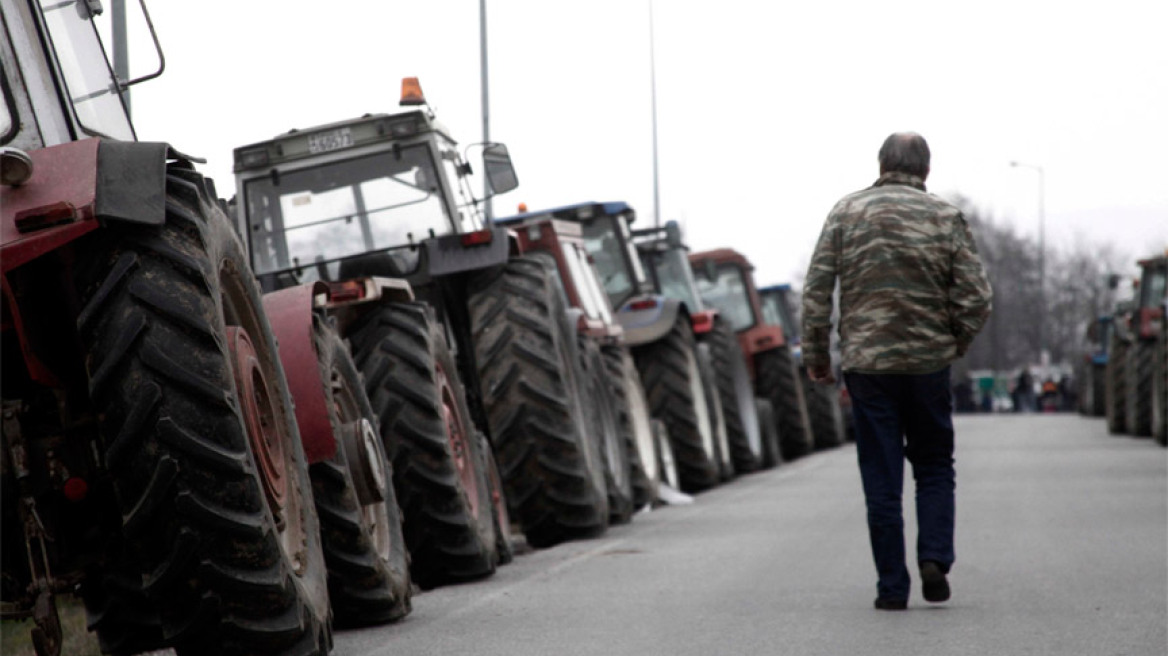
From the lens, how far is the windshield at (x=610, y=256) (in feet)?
62.8

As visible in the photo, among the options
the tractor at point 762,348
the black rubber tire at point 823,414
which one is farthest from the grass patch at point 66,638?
the black rubber tire at point 823,414

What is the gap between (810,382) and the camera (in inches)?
1129

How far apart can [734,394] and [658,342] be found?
129 inches

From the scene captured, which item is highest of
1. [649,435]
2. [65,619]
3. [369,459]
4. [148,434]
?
[148,434]

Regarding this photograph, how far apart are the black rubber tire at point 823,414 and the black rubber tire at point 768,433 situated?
475cm

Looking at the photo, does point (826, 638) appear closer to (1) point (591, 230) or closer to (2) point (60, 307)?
(2) point (60, 307)

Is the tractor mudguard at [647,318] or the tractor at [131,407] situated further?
the tractor mudguard at [647,318]

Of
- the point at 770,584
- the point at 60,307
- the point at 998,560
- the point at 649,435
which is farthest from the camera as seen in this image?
the point at 649,435

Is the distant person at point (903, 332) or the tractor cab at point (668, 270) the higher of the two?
the distant person at point (903, 332)

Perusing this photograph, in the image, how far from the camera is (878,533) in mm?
7574

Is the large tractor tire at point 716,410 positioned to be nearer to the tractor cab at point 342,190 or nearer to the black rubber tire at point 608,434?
the black rubber tire at point 608,434

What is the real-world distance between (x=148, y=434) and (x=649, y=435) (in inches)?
448

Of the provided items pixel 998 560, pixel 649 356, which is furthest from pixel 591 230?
pixel 998 560

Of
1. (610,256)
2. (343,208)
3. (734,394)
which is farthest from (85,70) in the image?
(734,394)
